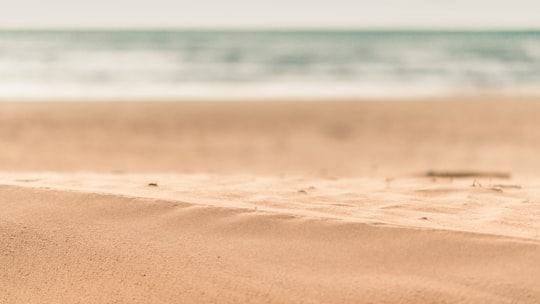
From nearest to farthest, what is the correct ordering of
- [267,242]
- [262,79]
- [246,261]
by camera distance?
1. [246,261]
2. [267,242]
3. [262,79]

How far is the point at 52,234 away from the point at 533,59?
2912 centimetres

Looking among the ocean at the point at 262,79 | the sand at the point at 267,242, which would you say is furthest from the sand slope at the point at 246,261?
the ocean at the point at 262,79

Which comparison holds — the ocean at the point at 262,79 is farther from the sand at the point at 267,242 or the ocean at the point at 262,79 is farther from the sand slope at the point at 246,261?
the sand slope at the point at 246,261

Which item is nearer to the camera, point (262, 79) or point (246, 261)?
point (246, 261)

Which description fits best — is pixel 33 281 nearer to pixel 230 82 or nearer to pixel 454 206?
pixel 454 206

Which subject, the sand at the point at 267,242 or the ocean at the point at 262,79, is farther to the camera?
the ocean at the point at 262,79

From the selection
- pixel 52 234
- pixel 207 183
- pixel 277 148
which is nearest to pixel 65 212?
pixel 52 234

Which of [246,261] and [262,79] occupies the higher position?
[262,79]

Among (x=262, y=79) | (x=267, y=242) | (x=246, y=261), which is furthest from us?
(x=262, y=79)

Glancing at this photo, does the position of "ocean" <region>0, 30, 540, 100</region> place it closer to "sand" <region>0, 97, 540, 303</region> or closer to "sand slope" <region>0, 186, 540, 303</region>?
"sand" <region>0, 97, 540, 303</region>

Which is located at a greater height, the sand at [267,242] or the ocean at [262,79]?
the ocean at [262,79]

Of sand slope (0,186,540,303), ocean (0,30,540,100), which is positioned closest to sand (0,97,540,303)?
sand slope (0,186,540,303)

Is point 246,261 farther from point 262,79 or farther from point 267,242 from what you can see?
point 262,79

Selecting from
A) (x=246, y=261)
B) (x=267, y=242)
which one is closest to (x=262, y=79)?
(x=267, y=242)
